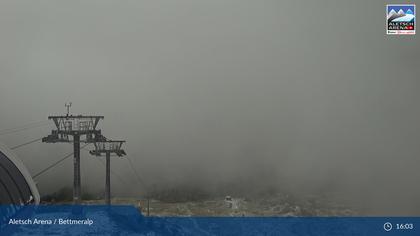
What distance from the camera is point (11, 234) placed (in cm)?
2261

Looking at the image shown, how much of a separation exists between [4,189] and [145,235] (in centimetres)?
11224

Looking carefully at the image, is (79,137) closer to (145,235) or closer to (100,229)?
(100,229)

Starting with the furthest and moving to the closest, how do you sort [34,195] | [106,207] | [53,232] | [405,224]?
1. [53,232]
2. [106,207]
3. [405,224]
4. [34,195]

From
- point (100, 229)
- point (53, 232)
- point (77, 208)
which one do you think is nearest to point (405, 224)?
point (77, 208)

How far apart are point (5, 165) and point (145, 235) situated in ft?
362

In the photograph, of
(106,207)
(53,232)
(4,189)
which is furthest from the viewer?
(53,232)

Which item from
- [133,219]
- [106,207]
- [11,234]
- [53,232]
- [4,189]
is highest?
[4,189]

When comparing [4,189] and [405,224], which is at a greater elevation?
[4,189]

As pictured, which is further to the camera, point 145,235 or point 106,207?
point 145,235

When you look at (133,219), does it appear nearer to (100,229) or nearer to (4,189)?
(100,229)

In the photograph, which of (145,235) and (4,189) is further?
(145,235)

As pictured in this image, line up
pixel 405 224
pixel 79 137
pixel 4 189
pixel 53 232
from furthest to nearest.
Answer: pixel 53 232
pixel 79 137
pixel 405 224
pixel 4 189

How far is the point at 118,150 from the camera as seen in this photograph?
59.5 metres

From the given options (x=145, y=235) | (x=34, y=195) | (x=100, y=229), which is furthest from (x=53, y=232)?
(x=34, y=195)
